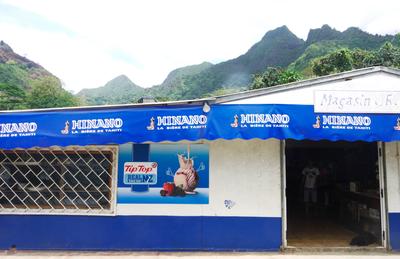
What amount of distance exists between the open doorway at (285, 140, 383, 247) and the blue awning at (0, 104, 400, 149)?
1.50 m

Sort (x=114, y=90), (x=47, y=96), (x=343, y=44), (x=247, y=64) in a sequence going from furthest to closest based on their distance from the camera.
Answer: (x=114, y=90) → (x=247, y=64) → (x=47, y=96) → (x=343, y=44)

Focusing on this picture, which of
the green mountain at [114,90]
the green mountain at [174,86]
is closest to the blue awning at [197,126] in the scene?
the green mountain at [174,86]

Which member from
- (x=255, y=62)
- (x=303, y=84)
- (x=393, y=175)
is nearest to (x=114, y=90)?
(x=255, y=62)

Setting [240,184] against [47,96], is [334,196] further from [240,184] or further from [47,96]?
[47,96]

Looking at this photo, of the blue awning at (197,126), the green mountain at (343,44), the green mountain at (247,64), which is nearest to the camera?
the blue awning at (197,126)

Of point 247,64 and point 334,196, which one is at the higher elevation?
point 247,64

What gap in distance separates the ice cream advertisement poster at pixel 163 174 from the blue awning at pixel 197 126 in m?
0.59

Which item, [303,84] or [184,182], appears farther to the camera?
[184,182]

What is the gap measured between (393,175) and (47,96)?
213 ft

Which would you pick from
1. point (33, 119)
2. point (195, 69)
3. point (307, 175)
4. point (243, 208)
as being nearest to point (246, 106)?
point (243, 208)

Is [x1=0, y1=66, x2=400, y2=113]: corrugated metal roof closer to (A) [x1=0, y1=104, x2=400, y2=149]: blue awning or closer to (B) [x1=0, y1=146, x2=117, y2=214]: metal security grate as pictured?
(A) [x1=0, y1=104, x2=400, y2=149]: blue awning

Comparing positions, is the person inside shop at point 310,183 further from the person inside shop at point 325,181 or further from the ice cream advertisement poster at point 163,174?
the ice cream advertisement poster at point 163,174

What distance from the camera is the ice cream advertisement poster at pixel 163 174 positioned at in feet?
21.1

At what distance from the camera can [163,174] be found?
6480 mm
